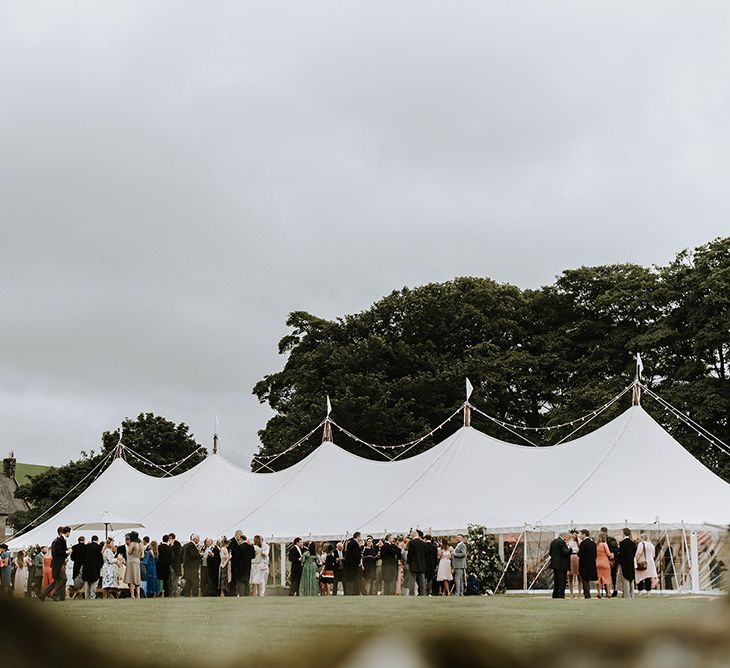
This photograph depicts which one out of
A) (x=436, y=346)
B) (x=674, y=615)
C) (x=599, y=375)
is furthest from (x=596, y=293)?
(x=674, y=615)

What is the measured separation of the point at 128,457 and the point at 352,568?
3088cm

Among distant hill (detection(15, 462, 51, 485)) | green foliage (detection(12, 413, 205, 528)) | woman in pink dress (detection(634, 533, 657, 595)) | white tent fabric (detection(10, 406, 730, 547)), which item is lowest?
woman in pink dress (detection(634, 533, 657, 595))

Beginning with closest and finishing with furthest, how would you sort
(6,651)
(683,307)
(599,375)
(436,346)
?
(6,651) → (683,307) → (599,375) → (436,346)

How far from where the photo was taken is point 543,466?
26578 mm

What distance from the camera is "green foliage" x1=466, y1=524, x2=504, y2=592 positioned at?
25297 mm

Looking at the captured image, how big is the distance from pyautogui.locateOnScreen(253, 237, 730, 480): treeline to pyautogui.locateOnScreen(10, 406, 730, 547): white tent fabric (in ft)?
32.4

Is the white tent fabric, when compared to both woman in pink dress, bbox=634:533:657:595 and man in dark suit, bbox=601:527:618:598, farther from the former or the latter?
woman in pink dress, bbox=634:533:657:595

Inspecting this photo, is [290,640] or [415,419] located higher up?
[415,419]

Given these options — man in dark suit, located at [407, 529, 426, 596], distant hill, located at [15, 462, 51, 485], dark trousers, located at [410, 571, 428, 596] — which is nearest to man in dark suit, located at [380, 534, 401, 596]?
dark trousers, located at [410, 571, 428, 596]

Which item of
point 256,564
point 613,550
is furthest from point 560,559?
point 256,564

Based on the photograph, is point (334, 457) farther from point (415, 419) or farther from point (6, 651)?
point (6, 651)

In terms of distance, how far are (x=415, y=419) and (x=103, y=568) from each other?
67.1 ft

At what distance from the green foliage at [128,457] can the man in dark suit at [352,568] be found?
28.6 m

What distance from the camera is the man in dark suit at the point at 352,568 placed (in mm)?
23766
